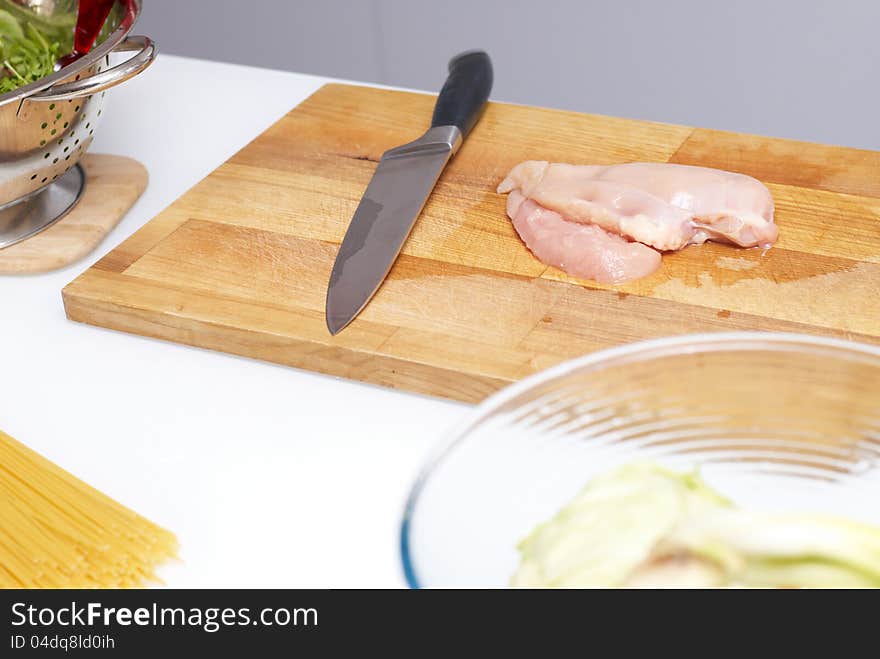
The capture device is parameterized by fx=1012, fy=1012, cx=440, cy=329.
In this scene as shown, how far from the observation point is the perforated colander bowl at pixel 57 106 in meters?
1.13

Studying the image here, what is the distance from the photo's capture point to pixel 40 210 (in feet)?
4.22

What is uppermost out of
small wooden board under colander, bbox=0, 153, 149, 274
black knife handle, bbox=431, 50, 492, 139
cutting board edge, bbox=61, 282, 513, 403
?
black knife handle, bbox=431, 50, 492, 139

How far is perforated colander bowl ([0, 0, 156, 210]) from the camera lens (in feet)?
3.72

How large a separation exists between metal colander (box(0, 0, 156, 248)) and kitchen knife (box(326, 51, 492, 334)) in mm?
314

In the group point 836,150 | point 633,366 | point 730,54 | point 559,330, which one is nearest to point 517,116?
point 836,150

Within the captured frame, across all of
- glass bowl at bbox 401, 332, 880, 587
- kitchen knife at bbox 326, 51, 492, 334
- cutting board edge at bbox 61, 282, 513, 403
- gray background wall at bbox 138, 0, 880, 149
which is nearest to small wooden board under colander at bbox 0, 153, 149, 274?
cutting board edge at bbox 61, 282, 513, 403

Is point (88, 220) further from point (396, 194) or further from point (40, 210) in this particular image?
point (396, 194)

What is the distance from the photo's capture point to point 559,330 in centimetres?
104

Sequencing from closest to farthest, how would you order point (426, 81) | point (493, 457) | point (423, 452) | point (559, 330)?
point (493, 457)
point (423, 452)
point (559, 330)
point (426, 81)

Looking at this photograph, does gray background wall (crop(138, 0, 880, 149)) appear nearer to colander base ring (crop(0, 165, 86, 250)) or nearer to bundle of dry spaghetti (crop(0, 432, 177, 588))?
colander base ring (crop(0, 165, 86, 250))

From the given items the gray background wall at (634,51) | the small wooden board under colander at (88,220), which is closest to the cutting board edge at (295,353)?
the small wooden board under colander at (88,220)

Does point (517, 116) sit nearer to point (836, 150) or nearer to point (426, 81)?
point (836, 150)

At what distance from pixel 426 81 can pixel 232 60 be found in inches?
31.2
